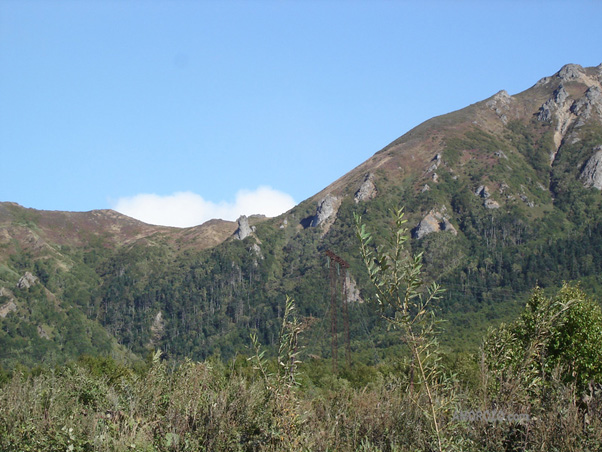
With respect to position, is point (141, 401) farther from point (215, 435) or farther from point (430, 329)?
point (430, 329)

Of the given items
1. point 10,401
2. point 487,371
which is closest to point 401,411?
point 487,371

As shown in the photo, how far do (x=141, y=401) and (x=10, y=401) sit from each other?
15.8ft

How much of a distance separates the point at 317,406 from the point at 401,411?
6.20 meters

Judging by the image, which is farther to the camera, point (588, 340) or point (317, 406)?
point (588, 340)

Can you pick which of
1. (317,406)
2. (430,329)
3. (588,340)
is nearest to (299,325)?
(430,329)

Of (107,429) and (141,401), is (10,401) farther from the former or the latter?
(107,429)

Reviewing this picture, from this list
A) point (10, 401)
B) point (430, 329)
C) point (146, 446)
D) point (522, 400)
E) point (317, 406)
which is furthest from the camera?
point (317, 406)

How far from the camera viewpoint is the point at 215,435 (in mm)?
15211

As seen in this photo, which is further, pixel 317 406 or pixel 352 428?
pixel 317 406

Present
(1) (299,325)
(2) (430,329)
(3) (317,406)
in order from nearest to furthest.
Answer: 1. (2) (430,329)
2. (1) (299,325)
3. (3) (317,406)

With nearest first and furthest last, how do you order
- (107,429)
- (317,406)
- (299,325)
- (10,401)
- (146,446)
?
(299,325) < (146,446) < (107,429) < (10,401) < (317,406)

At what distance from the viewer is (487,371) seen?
13.3 metres

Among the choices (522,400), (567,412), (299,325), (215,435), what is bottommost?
(567,412)

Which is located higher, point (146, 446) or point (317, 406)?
point (146, 446)
